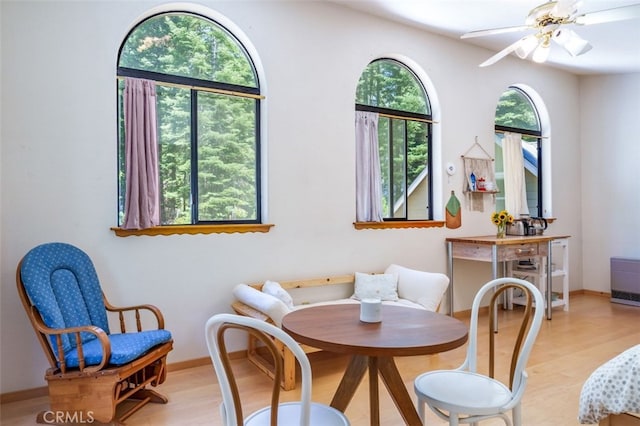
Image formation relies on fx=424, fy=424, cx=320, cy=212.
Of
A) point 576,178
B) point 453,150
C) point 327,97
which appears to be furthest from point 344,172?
point 576,178

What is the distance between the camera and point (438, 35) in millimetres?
4629

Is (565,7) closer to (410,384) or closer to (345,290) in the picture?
(410,384)

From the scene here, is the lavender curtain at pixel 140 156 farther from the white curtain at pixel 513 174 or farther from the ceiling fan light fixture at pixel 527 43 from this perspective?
the white curtain at pixel 513 174

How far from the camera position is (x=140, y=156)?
303 cm

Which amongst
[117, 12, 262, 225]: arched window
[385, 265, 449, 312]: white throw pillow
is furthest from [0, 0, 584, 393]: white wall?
[385, 265, 449, 312]: white throw pillow

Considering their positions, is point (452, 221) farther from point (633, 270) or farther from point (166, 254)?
point (166, 254)

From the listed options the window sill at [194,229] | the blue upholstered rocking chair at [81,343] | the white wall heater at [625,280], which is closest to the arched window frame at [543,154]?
the white wall heater at [625,280]

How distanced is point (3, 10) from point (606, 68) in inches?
255

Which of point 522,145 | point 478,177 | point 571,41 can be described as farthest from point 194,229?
point 522,145

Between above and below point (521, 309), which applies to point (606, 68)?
above

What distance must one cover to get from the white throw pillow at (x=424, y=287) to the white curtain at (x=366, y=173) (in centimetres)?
67

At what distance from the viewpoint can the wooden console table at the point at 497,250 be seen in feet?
13.7

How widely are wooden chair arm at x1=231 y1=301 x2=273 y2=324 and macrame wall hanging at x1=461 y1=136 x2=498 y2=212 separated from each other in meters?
2.93

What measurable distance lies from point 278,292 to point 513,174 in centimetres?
371
